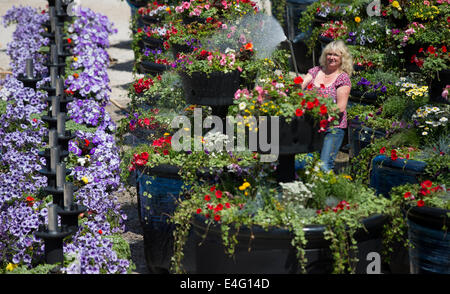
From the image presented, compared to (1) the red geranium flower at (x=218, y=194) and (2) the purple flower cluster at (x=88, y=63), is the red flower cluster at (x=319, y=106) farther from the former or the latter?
(2) the purple flower cluster at (x=88, y=63)

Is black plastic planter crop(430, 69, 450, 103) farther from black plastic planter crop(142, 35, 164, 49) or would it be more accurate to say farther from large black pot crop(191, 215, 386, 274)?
black plastic planter crop(142, 35, 164, 49)

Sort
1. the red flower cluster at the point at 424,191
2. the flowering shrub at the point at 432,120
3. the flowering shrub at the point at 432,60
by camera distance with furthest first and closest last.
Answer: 1. the flowering shrub at the point at 432,60
2. the flowering shrub at the point at 432,120
3. the red flower cluster at the point at 424,191

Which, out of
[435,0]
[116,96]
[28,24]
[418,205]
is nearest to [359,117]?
[435,0]

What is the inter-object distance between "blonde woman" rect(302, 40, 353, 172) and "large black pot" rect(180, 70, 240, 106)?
610mm

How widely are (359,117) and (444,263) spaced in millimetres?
2358

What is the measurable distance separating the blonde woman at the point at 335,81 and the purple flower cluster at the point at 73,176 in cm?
160

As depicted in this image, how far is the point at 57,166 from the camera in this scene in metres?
4.54

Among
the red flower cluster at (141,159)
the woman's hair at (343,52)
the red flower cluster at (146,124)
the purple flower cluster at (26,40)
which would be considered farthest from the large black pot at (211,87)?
the purple flower cluster at (26,40)

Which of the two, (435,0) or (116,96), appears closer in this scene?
(435,0)

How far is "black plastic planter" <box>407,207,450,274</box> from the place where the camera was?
4.41m

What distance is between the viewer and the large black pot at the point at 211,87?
5355mm

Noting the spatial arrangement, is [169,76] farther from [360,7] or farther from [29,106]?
[360,7]

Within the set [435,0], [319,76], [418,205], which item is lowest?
[418,205]

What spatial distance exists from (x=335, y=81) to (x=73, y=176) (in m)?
2.10
